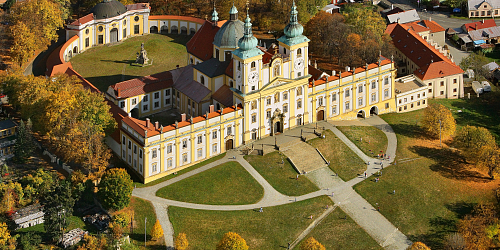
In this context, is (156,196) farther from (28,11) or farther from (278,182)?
(28,11)

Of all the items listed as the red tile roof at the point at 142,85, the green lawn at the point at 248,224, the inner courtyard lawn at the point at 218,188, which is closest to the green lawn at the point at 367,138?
the green lawn at the point at 248,224

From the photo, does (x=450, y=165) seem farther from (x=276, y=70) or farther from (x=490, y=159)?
(x=276, y=70)

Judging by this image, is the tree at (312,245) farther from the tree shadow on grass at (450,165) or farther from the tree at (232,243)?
the tree shadow on grass at (450,165)

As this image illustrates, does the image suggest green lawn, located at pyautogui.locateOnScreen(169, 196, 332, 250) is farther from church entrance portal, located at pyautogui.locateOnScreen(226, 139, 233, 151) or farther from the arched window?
the arched window

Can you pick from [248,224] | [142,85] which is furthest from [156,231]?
[142,85]

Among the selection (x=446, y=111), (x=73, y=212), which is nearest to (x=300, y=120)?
(x=446, y=111)

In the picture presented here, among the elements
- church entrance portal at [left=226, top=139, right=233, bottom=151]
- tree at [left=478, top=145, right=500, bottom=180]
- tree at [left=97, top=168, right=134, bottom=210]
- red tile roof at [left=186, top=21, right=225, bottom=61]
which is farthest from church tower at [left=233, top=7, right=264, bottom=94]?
tree at [left=478, top=145, right=500, bottom=180]
